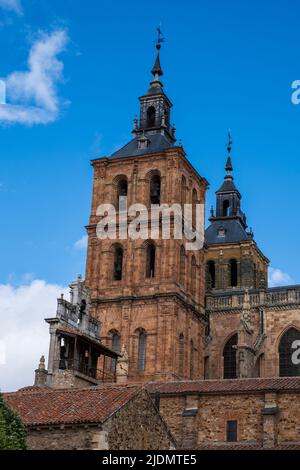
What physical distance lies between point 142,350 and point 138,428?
75.6ft

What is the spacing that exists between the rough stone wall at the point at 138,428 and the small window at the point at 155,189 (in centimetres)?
2681

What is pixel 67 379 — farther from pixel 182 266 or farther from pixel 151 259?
pixel 182 266

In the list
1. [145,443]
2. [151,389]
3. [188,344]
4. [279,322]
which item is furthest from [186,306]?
[145,443]

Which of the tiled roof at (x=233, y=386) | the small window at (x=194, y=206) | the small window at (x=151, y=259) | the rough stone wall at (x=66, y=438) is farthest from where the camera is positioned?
the small window at (x=194, y=206)

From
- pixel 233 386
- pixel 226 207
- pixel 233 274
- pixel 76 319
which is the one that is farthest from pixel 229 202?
pixel 233 386

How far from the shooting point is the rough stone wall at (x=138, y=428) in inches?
1033

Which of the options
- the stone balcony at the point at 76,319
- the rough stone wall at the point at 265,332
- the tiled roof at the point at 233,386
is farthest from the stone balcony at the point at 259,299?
the tiled roof at the point at 233,386

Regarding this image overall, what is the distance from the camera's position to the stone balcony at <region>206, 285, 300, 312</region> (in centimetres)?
5359

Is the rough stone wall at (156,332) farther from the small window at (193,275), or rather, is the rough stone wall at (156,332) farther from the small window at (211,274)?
the small window at (211,274)

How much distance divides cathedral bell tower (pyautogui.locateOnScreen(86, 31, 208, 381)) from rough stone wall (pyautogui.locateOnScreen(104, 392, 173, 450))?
19.8 meters

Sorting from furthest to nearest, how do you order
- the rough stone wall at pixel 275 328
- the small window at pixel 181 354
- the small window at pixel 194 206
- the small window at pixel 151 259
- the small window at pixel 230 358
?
the small window at pixel 194 206 < the small window at pixel 230 358 < the small window at pixel 151 259 < the rough stone wall at pixel 275 328 < the small window at pixel 181 354

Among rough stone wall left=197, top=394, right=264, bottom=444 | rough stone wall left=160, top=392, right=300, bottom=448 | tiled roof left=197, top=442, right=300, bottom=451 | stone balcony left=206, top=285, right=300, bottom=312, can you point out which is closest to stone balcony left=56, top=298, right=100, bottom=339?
stone balcony left=206, top=285, right=300, bottom=312

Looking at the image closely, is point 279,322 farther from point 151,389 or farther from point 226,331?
point 151,389

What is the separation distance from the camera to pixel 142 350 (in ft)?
166
